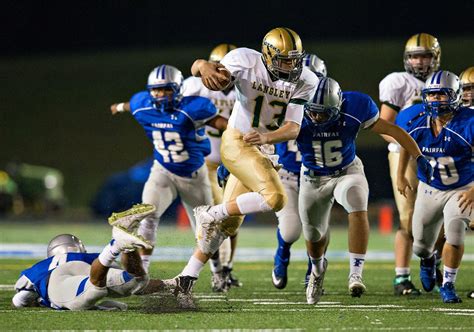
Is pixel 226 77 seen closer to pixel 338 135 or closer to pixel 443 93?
pixel 338 135

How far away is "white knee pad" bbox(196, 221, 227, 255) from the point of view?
5.36 meters

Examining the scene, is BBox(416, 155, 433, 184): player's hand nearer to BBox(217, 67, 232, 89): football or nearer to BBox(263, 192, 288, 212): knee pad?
BBox(263, 192, 288, 212): knee pad

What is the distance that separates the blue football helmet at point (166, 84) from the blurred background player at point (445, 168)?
5.39 feet

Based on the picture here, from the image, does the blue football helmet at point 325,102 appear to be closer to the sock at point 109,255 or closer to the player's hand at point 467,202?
the player's hand at point 467,202

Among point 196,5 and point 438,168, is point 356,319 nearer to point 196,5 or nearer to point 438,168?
point 438,168

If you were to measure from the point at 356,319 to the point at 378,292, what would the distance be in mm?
1683

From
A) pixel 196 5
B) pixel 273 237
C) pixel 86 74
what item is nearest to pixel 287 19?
pixel 196 5

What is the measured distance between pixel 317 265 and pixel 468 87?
167 cm

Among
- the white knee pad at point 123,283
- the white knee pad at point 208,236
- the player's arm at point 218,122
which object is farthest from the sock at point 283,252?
the white knee pad at point 123,283

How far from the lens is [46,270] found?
5.32m

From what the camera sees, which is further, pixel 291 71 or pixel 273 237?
pixel 273 237

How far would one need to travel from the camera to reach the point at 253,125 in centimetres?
558

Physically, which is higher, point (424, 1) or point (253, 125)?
point (424, 1)

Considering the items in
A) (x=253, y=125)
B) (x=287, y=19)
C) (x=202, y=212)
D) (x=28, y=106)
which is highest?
(x=287, y=19)
